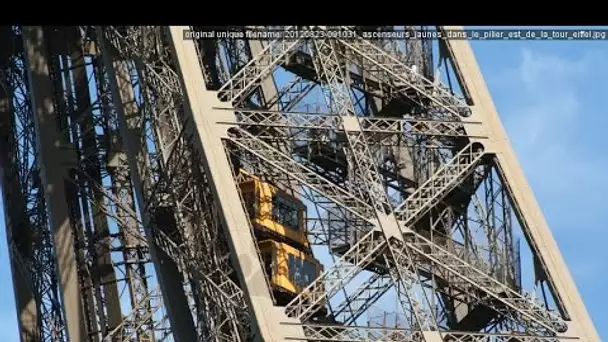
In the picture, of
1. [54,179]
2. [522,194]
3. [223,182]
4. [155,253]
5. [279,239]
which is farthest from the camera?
[54,179]

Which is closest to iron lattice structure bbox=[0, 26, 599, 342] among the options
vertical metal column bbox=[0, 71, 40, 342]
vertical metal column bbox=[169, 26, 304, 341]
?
vertical metal column bbox=[169, 26, 304, 341]

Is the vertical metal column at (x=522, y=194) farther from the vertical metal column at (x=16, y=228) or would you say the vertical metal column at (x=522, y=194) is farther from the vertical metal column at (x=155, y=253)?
the vertical metal column at (x=16, y=228)

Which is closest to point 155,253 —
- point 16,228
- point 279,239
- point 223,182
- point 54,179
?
point 279,239

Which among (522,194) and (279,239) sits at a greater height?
(279,239)

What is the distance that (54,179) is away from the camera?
2861 cm

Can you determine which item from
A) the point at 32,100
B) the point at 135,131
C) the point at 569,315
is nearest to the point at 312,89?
the point at 135,131

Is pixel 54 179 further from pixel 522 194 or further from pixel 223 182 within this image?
pixel 522 194

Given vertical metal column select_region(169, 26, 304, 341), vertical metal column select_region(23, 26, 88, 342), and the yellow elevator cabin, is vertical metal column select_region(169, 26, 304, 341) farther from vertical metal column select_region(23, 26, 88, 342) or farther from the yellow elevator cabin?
vertical metal column select_region(23, 26, 88, 342)

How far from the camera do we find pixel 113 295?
31469 mm

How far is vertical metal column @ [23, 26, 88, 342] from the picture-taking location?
28.3 m

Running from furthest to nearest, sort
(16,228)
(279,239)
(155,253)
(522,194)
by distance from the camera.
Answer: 1. (16,228)
2. (155,253)
3. (279,239)
4. (522,194)

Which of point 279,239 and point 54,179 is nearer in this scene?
point 279,239

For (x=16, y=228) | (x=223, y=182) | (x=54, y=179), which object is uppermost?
(x=16, y=228)

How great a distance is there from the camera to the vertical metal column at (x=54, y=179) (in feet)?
92.9
